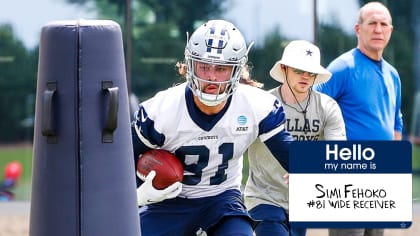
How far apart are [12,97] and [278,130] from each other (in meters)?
7.06

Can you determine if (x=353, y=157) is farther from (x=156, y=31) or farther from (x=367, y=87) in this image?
(x=156, y=31)

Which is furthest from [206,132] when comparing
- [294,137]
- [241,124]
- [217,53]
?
[294,137]

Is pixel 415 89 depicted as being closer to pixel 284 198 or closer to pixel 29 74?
pixel 29 74

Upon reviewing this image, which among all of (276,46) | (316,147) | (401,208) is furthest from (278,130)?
(276,46)

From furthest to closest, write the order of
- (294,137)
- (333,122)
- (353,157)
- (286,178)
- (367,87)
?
1. (367,87)
2. (333,122)
3. (294,137)
4. (286,178)
5. (353,157)

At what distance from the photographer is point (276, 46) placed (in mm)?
13102

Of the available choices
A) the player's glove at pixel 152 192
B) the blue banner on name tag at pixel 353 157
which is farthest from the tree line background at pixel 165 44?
the player's glove at pixel 152 192

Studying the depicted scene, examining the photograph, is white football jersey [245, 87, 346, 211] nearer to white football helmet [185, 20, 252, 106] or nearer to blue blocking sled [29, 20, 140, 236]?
white football helmet [185, 20, 252, 106]

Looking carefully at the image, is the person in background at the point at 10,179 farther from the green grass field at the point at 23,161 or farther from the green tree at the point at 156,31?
the green tree at the point at 156,31

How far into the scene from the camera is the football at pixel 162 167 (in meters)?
6.40

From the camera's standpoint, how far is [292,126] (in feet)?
24.7

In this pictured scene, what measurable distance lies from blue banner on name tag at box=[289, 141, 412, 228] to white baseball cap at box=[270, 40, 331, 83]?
0.64 m

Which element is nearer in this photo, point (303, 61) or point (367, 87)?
point (303, 61)

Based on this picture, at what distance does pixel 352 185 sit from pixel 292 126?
0.54 meters
